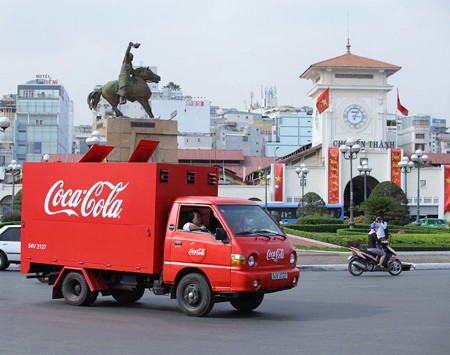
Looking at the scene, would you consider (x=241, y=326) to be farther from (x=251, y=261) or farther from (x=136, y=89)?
(x=136, y=89)

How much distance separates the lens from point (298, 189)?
72.1m

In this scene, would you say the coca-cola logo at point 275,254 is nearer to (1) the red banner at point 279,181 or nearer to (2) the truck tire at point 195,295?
(2) the truck tire at point 195,295

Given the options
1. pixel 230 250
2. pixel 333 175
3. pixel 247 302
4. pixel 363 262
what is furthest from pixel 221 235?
pixel 333 175

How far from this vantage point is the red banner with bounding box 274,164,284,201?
71562 millimetres

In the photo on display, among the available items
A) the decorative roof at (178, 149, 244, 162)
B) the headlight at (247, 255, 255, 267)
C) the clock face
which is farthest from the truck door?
the decorative roof at (178, 149, 244, 162)

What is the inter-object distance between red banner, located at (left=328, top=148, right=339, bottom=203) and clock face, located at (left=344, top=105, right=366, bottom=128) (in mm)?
6806

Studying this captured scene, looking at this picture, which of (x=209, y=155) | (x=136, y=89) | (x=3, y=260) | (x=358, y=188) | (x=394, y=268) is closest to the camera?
(x=394, y=268)

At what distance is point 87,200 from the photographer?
45.2ft

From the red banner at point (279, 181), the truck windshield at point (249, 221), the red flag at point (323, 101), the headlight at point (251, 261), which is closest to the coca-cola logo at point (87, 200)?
the truck windshield at point (249, 221)

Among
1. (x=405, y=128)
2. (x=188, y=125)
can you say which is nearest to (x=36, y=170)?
(x=188, y=125)

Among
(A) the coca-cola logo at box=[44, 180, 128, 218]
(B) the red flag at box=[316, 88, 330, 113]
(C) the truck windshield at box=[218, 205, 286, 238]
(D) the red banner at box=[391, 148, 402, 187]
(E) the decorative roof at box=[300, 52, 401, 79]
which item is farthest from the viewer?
(E) the decorative roof at box=[300, 52, 401, 79]

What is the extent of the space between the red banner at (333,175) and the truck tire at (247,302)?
58854mm

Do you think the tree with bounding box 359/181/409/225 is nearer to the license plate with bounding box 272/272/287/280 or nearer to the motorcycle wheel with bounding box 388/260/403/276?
the motorcycle wheel with bounding box 388/260/403/276

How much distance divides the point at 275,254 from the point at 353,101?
223 ft
